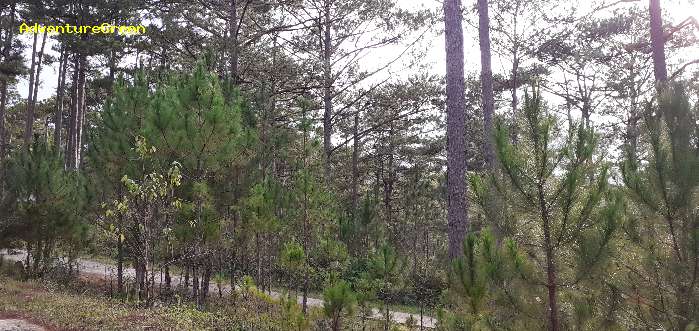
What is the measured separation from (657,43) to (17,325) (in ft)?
38.3

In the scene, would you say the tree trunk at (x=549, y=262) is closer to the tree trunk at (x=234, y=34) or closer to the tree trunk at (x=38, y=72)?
the tree trunk at (x=234, y=34)

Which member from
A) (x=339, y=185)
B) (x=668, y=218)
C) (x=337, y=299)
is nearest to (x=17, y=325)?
(x=337, y=299)

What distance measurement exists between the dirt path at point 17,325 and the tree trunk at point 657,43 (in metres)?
11.0

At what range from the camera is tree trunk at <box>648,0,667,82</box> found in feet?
28.7

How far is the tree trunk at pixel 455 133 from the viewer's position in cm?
828

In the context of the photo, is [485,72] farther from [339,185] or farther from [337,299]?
[339,185]

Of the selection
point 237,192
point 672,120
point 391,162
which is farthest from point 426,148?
point 672,120

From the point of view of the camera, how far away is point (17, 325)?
6988 millimetres

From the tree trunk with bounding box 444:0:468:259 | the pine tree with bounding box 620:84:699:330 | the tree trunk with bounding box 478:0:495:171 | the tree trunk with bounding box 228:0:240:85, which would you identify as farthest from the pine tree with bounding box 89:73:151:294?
the pine tree with bounding box 620:84:699:330

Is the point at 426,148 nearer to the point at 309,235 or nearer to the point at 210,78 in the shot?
the point at 309,235

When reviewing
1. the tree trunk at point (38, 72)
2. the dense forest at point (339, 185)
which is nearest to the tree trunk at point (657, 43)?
the dense forest at point (339, 185)

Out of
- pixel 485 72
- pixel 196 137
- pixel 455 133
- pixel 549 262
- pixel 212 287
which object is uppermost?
pixel 485 72

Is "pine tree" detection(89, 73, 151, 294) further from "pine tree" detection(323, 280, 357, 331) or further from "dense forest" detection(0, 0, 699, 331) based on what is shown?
"pine tree" detection(323, 280, 357, 331)

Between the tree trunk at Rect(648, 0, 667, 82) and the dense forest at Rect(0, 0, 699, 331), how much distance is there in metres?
0.04
